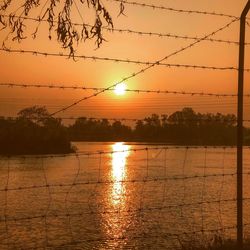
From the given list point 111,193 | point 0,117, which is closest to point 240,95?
point 0,117

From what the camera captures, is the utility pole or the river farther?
the river

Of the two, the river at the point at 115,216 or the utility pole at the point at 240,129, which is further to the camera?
the river at the point at 115,216

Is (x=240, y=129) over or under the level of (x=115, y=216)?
over

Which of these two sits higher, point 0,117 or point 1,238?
point 0,117

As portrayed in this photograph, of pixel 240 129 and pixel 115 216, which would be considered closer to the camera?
pixel 240 129

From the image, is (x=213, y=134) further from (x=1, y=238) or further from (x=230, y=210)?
(x=230, y=210)

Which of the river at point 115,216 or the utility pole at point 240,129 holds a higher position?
the utility pole at point 240,129

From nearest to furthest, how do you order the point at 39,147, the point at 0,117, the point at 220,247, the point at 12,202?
the point at 0,117
the point at 220,247
the point at 12,202
the point at 39,147

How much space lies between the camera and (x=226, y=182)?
35375mm

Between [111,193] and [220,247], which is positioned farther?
[111,193]

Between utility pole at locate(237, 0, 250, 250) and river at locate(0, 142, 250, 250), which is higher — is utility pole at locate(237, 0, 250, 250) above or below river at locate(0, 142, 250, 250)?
above

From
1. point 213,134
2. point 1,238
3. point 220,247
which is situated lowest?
point 1,238

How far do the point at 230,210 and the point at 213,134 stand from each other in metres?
12.3

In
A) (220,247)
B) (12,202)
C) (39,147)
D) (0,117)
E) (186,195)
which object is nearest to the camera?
(0,117)
